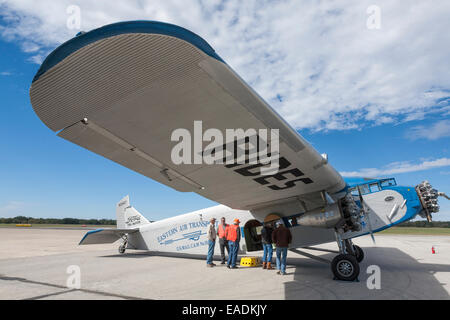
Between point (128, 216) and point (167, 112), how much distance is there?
1190 cm

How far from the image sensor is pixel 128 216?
13578 mm

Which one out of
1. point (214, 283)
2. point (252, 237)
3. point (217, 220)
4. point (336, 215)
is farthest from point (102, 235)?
point (336, 215)

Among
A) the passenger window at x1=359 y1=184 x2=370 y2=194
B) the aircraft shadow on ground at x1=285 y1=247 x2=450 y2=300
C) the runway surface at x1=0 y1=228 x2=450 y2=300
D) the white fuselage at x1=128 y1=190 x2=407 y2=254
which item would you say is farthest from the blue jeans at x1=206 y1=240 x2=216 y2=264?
the passenger window at x1=359 y1=184 x2=370 y2=194

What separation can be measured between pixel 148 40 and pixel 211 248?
7.87 metres

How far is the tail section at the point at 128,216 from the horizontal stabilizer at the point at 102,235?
1.85ft

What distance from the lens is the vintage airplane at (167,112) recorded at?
224cm

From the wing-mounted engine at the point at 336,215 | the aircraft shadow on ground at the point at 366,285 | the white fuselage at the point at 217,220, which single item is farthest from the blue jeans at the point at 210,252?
the wing-mounted engine at the point at 336,215

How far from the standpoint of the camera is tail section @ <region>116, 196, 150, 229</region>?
1309 centimetres

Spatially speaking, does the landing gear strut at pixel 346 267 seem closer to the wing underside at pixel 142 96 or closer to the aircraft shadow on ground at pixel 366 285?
the aircraft shadow on ground at pixel 366 285

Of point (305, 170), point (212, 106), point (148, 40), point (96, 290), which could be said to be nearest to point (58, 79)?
point (148, 40)

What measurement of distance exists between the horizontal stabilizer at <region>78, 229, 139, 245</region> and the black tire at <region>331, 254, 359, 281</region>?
9375mm

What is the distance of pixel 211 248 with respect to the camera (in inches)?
352

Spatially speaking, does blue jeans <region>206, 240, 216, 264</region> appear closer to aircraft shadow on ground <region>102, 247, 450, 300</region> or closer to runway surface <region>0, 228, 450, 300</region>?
runway surface <region>0, 228, 450, 300</region>
